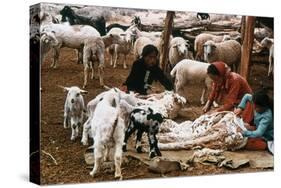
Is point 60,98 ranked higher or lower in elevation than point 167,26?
lower

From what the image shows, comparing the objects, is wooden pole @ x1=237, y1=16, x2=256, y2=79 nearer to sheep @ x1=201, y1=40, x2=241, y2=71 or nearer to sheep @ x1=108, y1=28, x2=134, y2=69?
sheep @ x1=201, y1=40, x2=241, y2=71

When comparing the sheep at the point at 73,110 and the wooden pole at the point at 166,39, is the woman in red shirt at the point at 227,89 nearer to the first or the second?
the wooden pole at the point at 166,39

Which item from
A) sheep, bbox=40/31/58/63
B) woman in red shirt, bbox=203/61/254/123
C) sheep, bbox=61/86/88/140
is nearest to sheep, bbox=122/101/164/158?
sheep, bbox=61/86/88/140

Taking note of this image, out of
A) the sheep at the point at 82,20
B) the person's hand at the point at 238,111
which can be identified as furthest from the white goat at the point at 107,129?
the person's hand at the point at 238,111

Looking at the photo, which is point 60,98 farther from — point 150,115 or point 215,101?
point 215,101

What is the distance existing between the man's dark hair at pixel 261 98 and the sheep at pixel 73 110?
2.15 metres

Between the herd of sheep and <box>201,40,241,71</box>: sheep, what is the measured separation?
0.33 ft

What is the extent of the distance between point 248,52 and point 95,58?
6.27 ft

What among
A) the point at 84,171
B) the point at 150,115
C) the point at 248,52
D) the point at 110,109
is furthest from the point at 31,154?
the point at 248,52

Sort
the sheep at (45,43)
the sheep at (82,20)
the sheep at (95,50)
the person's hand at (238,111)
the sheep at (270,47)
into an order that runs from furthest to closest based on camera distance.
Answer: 1. the sheep at (270,47)
2. the person's hand at (238,111)
3. the sheep at (95,50)
4. the sheep at (82,20)
5. the sheep at (45,43)

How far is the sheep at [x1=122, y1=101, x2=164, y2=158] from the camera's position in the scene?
609 centimetres

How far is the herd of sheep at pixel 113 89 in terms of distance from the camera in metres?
5.82

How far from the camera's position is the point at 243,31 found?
6.77 m

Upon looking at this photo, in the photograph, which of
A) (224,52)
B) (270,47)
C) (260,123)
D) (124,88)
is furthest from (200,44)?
(260,123)
